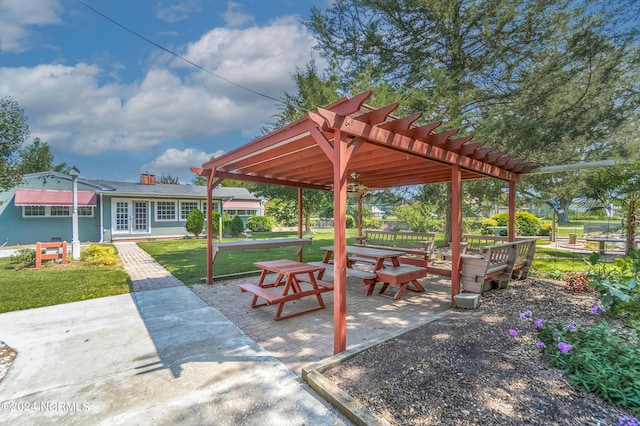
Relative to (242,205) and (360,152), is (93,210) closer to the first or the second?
(242,205)

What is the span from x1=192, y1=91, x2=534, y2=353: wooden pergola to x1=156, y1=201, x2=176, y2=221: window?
1199cm

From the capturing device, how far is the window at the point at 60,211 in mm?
14257

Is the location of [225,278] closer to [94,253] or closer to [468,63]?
[94,253]

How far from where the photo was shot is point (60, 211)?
47.3ft

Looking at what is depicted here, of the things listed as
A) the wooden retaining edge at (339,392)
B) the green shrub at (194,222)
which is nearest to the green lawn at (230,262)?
the green shrub at (194,222)

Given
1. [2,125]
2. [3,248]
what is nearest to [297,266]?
[2,125]

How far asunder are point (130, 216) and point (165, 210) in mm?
1769

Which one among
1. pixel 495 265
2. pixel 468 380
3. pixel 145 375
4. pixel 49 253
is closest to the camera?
pixel 468 380

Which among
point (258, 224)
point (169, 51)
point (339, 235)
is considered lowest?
point (258, 224)

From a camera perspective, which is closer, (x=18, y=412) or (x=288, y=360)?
(x=18, y=412)

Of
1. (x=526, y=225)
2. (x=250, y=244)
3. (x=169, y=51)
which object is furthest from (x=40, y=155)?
(x=526, y=225)

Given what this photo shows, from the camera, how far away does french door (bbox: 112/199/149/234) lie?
15547 mm

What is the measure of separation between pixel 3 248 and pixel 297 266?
1525cm

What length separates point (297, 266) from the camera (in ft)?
16.4
